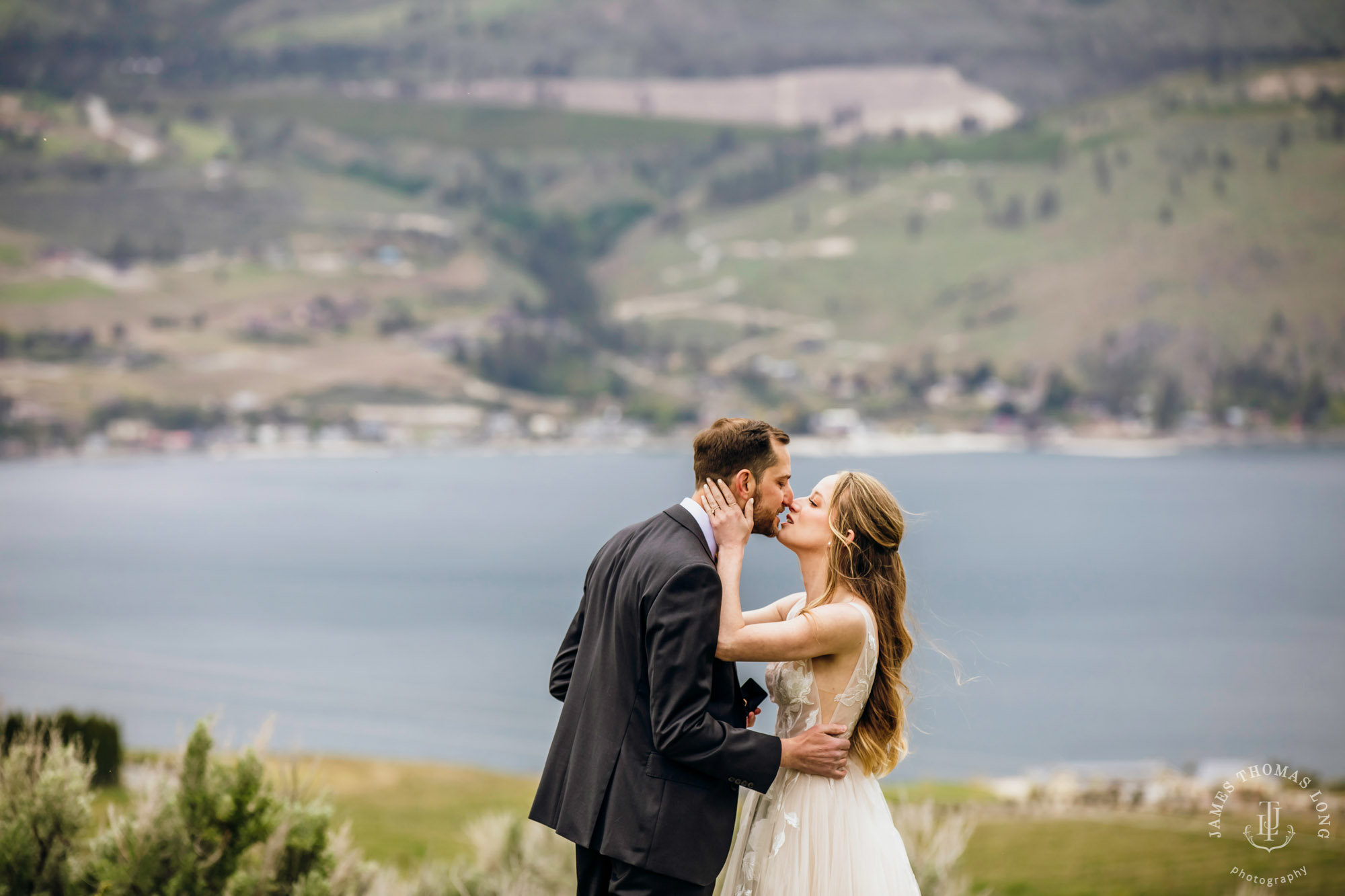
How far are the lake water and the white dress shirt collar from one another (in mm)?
41731

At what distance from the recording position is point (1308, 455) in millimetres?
166500

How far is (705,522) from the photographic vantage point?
303cm

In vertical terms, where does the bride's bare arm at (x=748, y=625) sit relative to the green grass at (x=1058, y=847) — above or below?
above

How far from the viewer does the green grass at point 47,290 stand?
14288cm

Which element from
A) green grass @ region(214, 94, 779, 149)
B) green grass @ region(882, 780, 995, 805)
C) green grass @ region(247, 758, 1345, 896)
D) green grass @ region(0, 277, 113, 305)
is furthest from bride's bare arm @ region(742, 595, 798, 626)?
green grass @ region(214, 94, 779, 149)

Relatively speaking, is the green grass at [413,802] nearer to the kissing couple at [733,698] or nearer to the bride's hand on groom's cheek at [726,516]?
the kissing couple at [733,698]

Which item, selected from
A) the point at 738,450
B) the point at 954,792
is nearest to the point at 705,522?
the point at 738,450

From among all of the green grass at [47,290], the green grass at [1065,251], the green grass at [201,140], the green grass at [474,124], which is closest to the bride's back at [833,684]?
the green grass at [1065,251]

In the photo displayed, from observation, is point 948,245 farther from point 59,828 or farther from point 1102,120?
point 59,828

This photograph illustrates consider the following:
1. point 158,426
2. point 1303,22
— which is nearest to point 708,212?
point 158,426

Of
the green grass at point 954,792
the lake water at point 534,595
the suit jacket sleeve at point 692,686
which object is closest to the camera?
the suit jacket sleeve at point 692,686

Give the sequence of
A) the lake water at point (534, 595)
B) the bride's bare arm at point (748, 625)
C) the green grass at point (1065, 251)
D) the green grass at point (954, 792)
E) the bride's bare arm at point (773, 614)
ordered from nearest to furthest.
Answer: the bride's bare arm at point (748, 625) → the bride's bare arm at point (773, 614) → the green grass at point (954, 792) → the lake water at point (534, 595) → the green grass at point (1065, 251)

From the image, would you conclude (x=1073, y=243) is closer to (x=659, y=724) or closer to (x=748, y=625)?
(x=748, y=625)

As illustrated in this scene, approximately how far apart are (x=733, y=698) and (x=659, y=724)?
0.32m
